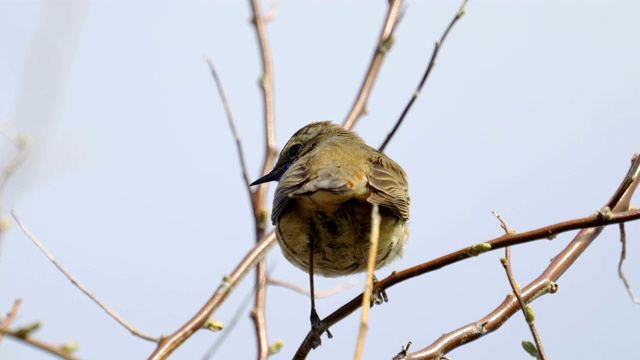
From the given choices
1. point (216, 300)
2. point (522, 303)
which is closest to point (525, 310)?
point (522, 303)

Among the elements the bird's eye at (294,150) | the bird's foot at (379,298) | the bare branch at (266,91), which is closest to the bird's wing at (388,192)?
the bird's foot at (379,298)

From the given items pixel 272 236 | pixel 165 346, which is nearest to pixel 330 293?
pixel 272 236

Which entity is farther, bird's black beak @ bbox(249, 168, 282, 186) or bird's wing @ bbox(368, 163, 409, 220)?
bird's black beak @ bbox(249, 168, 282, 186)

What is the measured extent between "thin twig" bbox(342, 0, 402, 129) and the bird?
44.3 inches

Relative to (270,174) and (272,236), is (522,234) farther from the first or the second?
(270,174)

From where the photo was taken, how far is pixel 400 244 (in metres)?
5.68

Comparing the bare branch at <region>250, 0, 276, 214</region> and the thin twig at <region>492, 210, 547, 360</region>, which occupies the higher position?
the bare branch at <region>250, 0, 276, 214</region>

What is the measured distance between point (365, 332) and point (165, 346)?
262cm

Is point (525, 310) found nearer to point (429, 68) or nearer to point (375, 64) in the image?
point (429, 68)

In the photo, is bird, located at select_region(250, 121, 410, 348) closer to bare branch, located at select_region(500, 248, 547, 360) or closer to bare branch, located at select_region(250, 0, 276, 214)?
bare branch, located at select_region(250, 0, 276, 214)

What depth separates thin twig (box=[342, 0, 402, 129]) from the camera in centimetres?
703

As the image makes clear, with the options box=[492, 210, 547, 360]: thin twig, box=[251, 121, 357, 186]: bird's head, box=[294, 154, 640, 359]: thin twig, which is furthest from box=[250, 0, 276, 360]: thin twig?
box=[492, 210, 547, 360]: thin twig

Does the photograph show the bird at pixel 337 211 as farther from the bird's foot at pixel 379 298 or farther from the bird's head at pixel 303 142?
the bird's head at pixel 303 142

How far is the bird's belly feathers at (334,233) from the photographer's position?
204 inches
